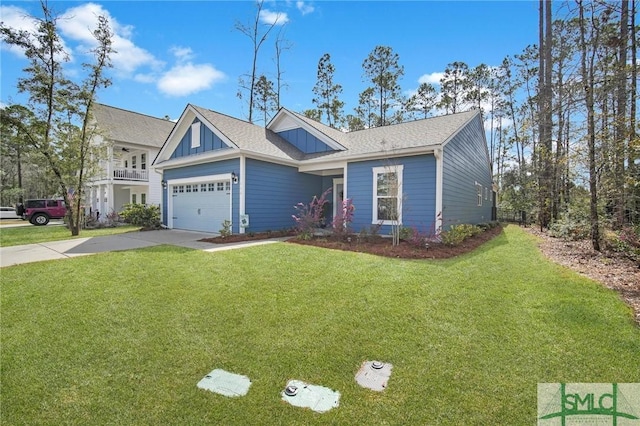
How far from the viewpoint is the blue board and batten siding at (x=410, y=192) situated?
372 inches

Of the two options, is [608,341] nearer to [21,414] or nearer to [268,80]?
[21,414]

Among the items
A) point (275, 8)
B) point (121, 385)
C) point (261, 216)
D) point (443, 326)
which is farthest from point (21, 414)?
point (275, 8)

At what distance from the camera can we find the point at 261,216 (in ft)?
37.3

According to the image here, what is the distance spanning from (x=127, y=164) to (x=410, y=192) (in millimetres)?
22879

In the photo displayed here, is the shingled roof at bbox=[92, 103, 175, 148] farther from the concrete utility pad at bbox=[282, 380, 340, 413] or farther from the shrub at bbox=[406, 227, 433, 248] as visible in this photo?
the concrete utility pad at bbox=[282, 380, 340, 413]

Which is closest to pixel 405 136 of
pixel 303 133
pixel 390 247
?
pixel 303 133

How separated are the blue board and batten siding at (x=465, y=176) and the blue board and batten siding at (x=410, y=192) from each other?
0.48 metres

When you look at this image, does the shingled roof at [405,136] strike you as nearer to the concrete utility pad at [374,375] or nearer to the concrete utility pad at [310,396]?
the concrete utility pad at [374,375]

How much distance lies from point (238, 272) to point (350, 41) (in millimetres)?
10288

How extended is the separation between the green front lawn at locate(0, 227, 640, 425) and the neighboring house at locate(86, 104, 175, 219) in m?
17.2

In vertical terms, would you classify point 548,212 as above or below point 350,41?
below

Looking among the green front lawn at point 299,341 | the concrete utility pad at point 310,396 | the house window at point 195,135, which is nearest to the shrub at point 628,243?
the green front lawn at point 299,341

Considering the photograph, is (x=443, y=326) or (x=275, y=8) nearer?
(x=443, y=326)

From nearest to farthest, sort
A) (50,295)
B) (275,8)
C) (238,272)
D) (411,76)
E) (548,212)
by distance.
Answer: (50,295) → (238,272) → (548,212) → (275,8) → (411,76)
